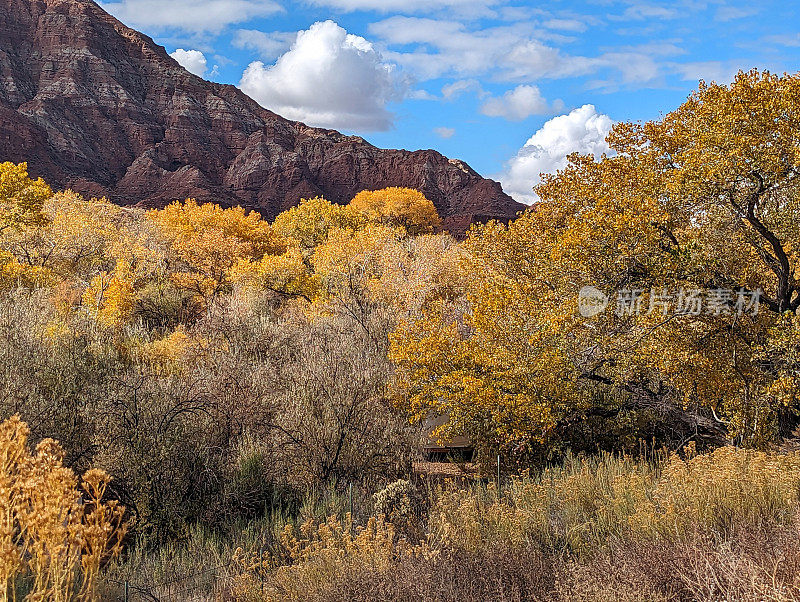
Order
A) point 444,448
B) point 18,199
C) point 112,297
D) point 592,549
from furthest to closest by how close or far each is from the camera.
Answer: point 18,199, point 112,297, point 444,448, point 592,549

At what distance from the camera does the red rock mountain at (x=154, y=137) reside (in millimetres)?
75562

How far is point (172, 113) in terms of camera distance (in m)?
95.4

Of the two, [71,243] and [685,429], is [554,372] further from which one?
[71,243]

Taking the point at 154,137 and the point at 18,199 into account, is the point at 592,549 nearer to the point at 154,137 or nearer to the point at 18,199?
the point at 18,199

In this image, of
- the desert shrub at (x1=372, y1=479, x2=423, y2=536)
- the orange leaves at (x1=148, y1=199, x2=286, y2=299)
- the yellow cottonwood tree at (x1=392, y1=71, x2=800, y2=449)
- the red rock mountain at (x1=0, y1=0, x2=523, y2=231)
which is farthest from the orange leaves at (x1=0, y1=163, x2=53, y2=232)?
the red rock mountain at (x1=0, y1=0, x2=523, y2=231)

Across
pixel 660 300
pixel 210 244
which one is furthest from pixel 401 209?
pixel 660 300

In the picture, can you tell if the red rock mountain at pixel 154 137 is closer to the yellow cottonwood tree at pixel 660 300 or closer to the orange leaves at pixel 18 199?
the orange leaves at pixel 18 199

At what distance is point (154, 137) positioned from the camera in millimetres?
89000

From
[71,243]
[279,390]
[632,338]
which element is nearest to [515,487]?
[632,338]

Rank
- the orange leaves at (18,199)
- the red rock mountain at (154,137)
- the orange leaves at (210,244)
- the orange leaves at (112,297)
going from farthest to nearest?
the red rock mountain at (154,137)
the orange leaves at (18,199)
the orange leaves at (210,244)
the orange leaves at (112,297)

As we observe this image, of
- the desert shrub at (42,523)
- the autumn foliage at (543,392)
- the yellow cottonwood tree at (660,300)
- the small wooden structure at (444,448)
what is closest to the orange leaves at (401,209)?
the small wooden structure at (444,448)

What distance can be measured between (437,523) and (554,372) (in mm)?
3453

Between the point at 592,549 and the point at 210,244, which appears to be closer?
the point at 592,549

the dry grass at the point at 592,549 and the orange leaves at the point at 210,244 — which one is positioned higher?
the orange leaves at the point at 210,244
